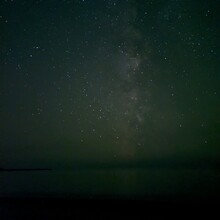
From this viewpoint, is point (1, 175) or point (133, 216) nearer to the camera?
point (133, 216)

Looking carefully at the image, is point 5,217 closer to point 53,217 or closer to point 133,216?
point 53,217

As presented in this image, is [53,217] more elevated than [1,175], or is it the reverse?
[1,175]

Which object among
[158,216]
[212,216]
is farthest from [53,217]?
[212,216]

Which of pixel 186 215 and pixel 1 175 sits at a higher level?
pixel 1 175

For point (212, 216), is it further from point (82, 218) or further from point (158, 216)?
point (82, 218)

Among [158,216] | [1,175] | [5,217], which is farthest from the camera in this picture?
[1,175]

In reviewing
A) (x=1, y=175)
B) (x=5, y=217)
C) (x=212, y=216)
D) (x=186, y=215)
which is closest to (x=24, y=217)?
(x=5, y=217)

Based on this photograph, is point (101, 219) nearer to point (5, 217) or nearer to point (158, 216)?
point (158, 216)

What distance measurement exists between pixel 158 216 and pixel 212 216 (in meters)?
1.61

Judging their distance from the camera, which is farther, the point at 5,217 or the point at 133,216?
the point at 133,216

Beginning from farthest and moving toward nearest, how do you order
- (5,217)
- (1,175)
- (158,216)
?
(1,175) < (158,216) < (5,217)

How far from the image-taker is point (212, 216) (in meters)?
8.53

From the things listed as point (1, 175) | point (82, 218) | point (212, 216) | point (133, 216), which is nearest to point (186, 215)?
point (212, 216)

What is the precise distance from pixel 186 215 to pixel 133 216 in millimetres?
1655
